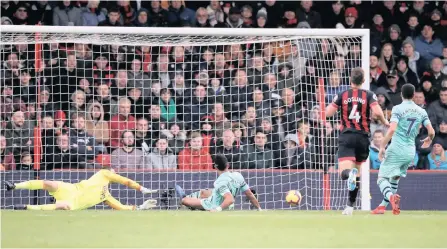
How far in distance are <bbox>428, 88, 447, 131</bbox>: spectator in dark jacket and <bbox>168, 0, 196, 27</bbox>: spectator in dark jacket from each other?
16.4 ft

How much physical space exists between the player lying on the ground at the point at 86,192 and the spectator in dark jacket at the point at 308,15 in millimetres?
A: 6016

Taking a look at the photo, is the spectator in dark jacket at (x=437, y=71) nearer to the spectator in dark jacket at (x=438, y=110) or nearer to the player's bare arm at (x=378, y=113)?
the spectator in dark jacket at (x=438, y=110)

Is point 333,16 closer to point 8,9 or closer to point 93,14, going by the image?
point 93,14

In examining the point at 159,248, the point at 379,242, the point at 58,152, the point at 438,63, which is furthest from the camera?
the point at 438,63

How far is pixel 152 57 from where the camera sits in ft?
67.4

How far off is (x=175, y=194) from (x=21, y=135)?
2862mm

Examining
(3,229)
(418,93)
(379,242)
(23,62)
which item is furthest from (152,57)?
(379,242)

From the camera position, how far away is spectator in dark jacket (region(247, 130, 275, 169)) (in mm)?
18875

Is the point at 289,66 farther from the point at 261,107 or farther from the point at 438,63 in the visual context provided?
the point at 438,63

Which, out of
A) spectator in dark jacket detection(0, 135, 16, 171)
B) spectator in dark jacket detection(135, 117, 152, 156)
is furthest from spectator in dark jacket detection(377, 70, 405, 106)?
spectator in dark jacket detection(0, 135, 16, 171)

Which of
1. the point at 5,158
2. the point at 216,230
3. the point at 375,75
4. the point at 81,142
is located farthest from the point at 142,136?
the point at 216,230

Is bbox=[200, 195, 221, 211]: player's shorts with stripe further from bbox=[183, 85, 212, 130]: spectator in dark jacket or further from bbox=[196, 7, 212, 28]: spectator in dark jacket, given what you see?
bbox=[196, 7, 212, 28]: spectator in dark jacket

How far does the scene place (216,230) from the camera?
1220cm

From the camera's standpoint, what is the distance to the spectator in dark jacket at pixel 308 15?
72.0ft
